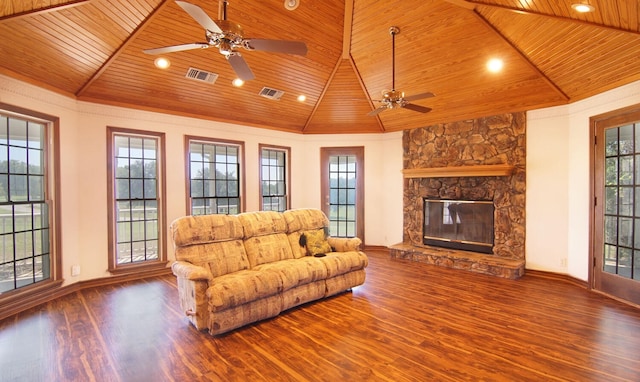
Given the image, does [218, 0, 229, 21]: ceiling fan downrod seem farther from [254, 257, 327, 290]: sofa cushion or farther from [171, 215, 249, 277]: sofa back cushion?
[254, 257, 327, 290]: sofa cushion

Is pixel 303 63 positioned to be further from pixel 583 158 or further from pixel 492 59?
pixel 583 158

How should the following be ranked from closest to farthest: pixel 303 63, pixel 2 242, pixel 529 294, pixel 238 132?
pixel 2 242 < pixel 529 294 < pixel 303 63 < pixel 238 132

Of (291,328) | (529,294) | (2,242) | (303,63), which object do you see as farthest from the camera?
(303,63)

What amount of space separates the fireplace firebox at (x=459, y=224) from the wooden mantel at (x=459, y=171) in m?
0.57

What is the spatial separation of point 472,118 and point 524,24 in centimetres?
214

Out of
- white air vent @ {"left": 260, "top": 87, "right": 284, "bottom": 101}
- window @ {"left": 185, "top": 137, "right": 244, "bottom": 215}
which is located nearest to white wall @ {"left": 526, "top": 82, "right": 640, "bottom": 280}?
white air vent @ {"left": 260, "top": 87, "right": 284, "bottom": 101}

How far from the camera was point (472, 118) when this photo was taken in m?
5.51

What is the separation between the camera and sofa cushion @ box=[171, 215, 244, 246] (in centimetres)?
338

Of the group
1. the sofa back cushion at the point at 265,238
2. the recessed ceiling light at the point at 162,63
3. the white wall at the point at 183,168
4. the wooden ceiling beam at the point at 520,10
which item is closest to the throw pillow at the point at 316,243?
the sofa back cushion at the point at 265,238

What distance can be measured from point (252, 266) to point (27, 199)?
2.85 m

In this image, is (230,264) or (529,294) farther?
(529,294)

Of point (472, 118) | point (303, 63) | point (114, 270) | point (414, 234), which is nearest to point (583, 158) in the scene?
point (472, 118)

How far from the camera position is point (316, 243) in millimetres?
4348

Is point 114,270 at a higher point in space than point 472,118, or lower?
lower
